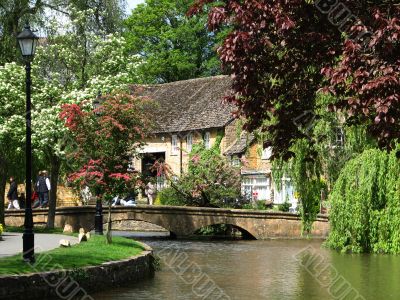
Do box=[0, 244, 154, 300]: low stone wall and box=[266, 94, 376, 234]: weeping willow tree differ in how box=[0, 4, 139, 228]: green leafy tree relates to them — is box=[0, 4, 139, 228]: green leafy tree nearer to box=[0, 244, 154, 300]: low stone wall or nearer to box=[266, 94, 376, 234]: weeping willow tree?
box=[266, 94, 376, 234]: weeping willow tree

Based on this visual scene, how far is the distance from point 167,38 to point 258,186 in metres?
18.6

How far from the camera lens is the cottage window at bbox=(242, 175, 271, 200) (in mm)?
45719

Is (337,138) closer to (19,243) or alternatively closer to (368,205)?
(368,205)

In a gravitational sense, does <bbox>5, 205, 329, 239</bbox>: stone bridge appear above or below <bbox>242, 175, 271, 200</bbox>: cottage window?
below

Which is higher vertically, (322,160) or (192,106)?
(192,106)

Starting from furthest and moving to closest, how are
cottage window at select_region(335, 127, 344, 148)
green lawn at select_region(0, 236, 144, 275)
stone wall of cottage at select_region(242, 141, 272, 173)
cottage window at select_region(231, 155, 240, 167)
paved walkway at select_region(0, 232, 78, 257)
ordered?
stone wall of cottage at select_region(242, 141, 272, 173) < cottage window at select_region(231, 155, 240, 167) < cottage window at select_region(335, 127, 344, 148) < paved walkway at select_region(0, 232, 78, 257) < green lawn at select_region(0, 236, 144, 275)

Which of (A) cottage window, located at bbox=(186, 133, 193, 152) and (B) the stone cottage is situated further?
(A) cottage window, located at bbox=(186, 133, 193, 152)

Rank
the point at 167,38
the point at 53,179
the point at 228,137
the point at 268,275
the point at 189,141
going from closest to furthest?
1. the point at 268,275
2. the point at 53,179
3. the point at 228,137
4. the point at 189,141
5. the point at 167,38

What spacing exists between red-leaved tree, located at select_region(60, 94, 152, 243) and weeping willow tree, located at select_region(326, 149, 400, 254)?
29.3 ft

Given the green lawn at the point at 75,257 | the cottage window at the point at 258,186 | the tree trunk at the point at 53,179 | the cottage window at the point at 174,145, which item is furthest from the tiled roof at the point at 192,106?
the green lawn at the point at 75,257

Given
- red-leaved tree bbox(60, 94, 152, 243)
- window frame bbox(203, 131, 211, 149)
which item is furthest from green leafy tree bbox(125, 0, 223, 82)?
red-leaved tree bbox(60, 94, 152, 243)

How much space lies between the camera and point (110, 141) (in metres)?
21.3

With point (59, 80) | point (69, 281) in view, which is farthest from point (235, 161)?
point (69, 281)

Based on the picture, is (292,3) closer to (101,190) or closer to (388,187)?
(101,190)
